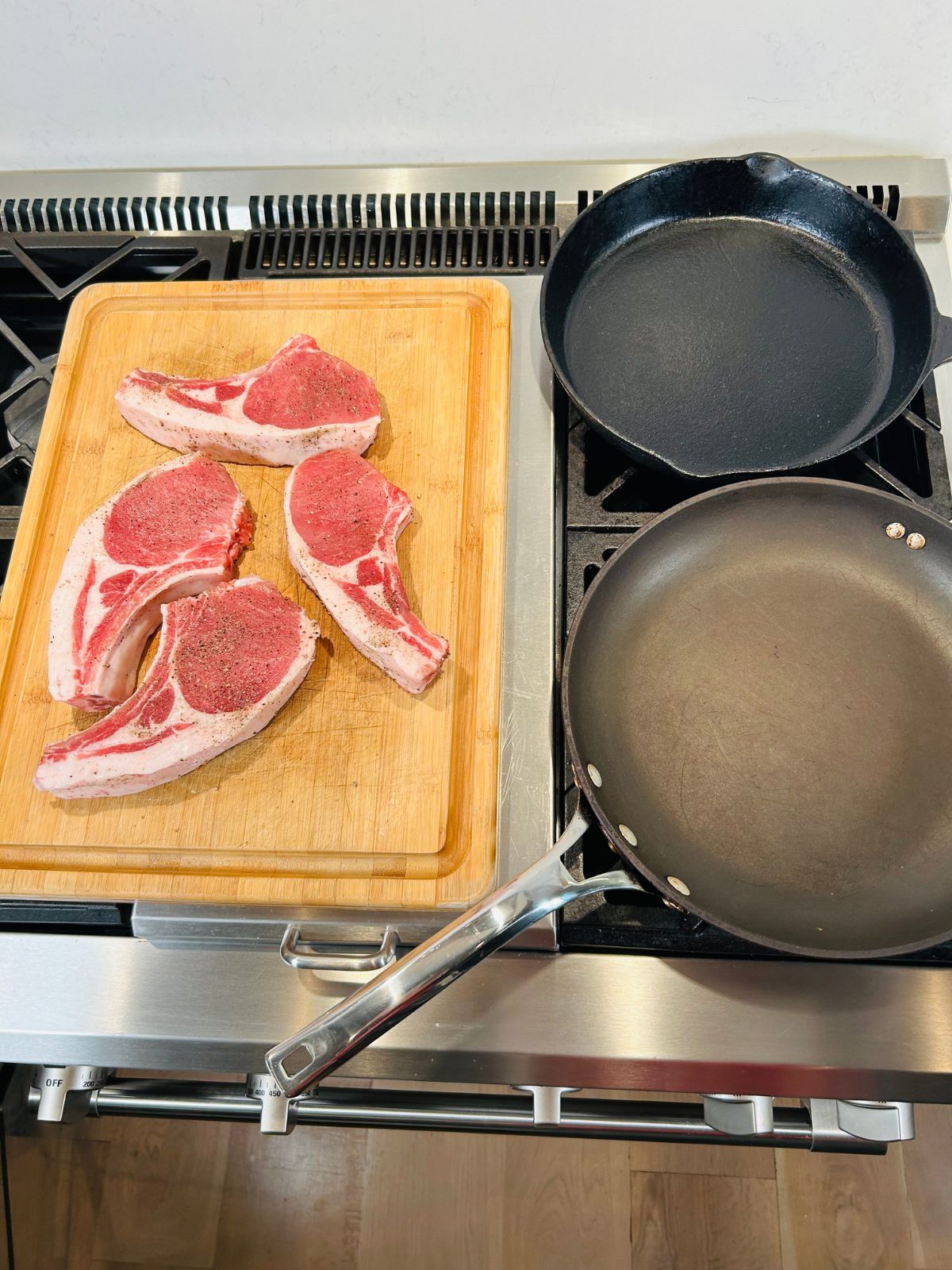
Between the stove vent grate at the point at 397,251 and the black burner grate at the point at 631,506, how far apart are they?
0.79ft

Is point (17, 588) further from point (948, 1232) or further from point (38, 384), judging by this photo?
point (948, 1232)

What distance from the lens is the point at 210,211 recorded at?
1.28 m

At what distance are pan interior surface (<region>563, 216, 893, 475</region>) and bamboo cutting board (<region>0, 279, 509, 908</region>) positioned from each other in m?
0.14

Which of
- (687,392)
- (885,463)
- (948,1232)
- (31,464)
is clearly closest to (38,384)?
(31,464)

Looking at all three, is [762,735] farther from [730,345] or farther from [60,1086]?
[60,1086]

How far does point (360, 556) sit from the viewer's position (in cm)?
101

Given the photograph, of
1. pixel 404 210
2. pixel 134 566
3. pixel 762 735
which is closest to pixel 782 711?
pixel 762 735

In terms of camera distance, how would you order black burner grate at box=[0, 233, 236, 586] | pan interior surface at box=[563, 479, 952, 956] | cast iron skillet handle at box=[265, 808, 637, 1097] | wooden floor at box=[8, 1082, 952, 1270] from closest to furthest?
cast iron skillet handle at box=[265, 808, 637, 1097]
pan interior surface at box=[563, 479, 952, 956]
black burner grate at box=[0, 233, 236, 586]
wooden floor at box=[8, 1082, 952, 1270]

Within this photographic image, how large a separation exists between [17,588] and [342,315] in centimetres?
55

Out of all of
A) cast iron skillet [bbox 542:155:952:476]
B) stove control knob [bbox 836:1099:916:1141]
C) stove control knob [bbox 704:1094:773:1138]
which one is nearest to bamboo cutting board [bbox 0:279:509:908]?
cast iron skillet [bbox 542:155:952:476]

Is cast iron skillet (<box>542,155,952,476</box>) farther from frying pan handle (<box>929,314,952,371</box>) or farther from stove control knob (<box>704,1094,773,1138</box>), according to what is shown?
stove control knob (<box>704,1094,773,1138</box>)

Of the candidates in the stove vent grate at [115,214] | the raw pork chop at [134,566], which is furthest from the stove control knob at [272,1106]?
the stove vent grate at [115,214]

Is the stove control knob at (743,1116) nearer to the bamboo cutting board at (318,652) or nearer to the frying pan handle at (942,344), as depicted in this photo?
the bamboo cutting board at (318,652)

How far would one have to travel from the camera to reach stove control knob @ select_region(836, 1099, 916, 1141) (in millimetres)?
940
